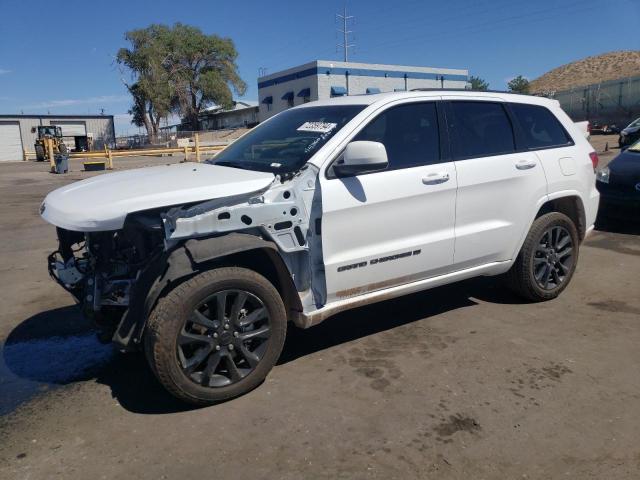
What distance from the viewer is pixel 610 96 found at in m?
39.1

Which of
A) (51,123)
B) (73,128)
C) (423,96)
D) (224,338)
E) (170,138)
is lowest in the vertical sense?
(224,338)

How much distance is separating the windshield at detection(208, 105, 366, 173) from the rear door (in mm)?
966

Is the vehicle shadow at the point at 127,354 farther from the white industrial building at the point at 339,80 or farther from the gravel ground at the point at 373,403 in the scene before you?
the white industrial building at the point at 339,80

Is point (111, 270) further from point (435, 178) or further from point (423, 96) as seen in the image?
point (423, 96)

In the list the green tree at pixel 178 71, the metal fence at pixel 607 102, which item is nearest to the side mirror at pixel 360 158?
the metal fence at pixel 607 102

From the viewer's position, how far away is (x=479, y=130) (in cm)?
445

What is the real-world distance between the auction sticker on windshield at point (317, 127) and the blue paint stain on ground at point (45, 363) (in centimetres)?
229

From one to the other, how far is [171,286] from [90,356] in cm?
147

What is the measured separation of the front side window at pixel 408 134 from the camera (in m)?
3.94

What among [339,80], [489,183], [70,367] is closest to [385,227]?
[489,183]

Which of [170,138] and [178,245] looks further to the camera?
[170,138]

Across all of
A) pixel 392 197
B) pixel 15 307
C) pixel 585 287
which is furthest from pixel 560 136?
pixel 15 307

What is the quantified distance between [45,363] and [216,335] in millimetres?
1693

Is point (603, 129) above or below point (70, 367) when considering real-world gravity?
above
